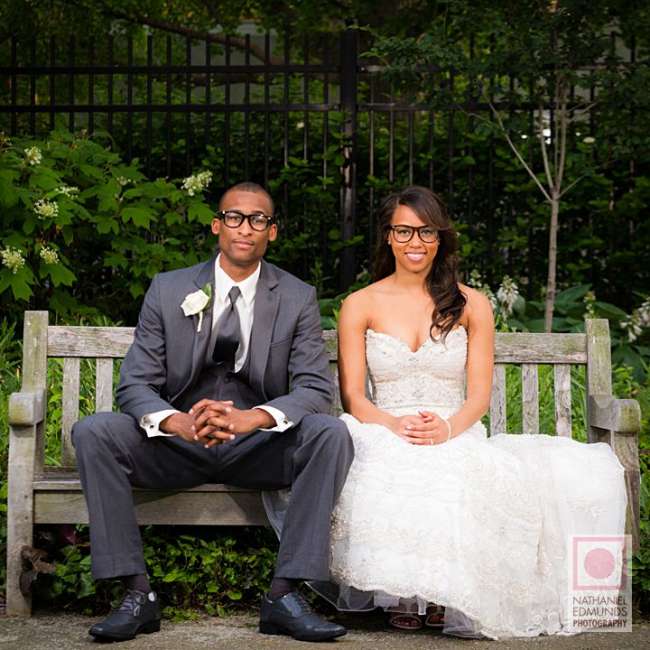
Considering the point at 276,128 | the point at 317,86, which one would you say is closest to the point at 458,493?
the point at 276,128

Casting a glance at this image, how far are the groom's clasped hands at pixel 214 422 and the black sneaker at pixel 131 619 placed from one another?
0.62m

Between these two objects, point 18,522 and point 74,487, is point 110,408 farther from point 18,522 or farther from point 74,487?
point 18,522

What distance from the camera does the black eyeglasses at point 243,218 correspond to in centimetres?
503

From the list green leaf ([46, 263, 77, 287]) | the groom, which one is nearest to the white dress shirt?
the groom

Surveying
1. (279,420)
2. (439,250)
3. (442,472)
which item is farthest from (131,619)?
(439,250)

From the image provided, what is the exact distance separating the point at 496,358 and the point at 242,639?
1775 mm

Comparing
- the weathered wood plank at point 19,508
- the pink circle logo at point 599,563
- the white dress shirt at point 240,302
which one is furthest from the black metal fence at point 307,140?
the pink circle logo at point 599,563

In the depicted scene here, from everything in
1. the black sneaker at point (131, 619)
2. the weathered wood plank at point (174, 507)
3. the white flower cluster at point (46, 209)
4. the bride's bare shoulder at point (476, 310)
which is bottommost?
the black sneaker at point (131, 619)

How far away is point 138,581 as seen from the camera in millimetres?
4484

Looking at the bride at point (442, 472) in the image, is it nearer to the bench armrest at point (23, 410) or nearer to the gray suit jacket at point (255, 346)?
the gray suit jacket at point (255, 346)

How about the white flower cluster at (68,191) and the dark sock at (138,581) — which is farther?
the white flower cluster at (68,191)

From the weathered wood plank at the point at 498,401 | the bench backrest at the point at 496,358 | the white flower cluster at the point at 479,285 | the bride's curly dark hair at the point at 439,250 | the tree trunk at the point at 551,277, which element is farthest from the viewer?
the white flower cluster at the point at 479,285

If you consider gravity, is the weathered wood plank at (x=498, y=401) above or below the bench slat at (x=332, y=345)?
below

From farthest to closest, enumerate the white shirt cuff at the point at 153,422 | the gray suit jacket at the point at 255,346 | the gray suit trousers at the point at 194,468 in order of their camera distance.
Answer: the gray suit jacket at the point at 255,346
the white shirt cuff at the point at 153,422
the gray suit trousers at the point at 194,468
